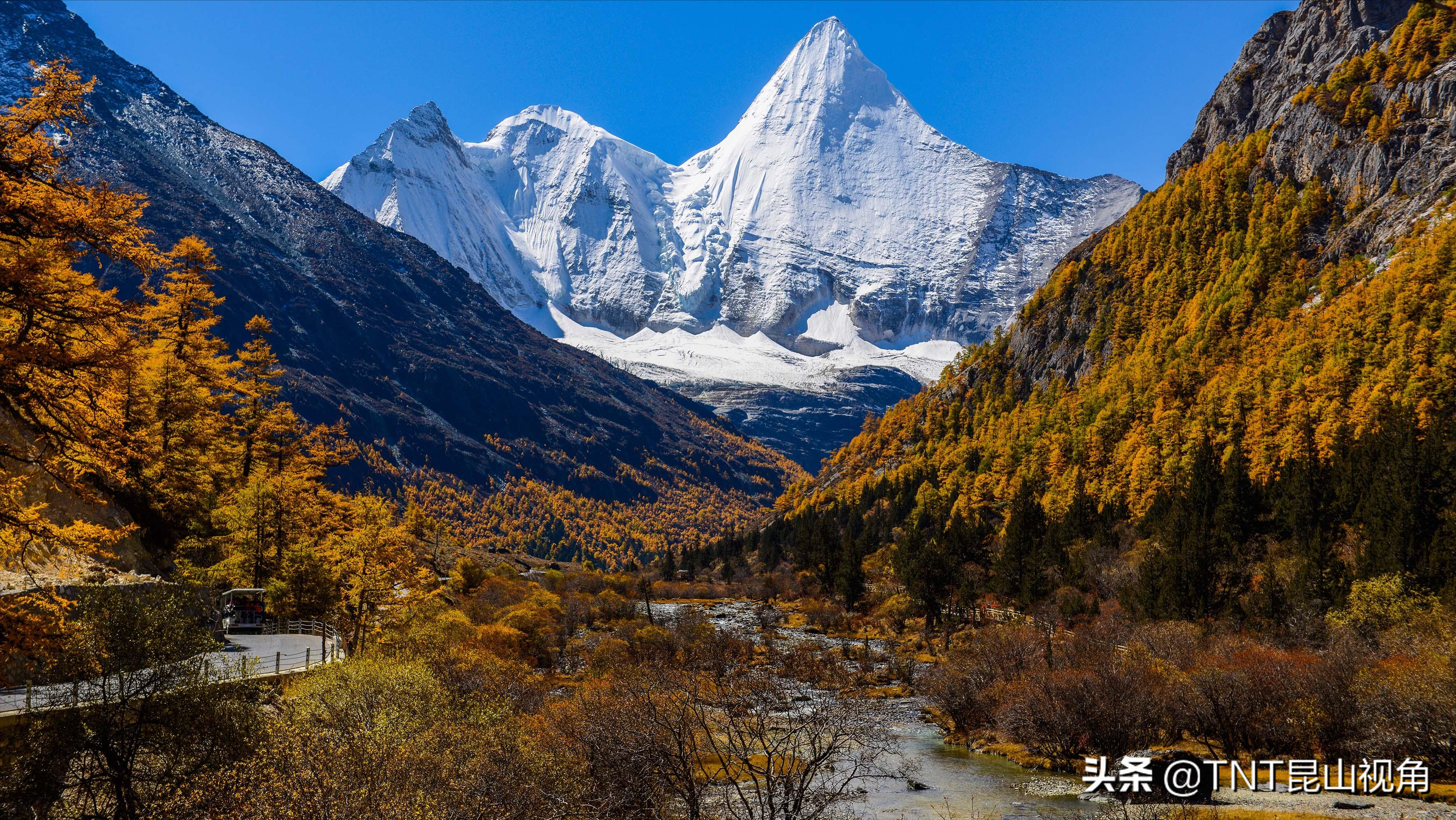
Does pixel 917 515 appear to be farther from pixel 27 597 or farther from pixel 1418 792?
pixel 27 597

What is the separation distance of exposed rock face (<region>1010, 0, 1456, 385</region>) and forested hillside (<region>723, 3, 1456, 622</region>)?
1.11ft

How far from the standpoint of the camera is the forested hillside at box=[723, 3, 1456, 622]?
57.1 meters

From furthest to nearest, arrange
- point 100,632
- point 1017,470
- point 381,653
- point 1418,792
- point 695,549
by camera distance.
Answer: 1. point 695,549
2. point 1017,470
3. point 381,653
4. point 1418,792
5. point 100,632

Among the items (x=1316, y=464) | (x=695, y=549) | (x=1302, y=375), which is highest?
(x=1302, y=375)

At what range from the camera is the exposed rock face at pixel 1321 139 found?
93125mm

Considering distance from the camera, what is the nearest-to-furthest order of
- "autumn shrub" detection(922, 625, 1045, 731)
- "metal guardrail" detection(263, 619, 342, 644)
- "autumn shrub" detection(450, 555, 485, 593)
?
1. "metal guardrail" detection(263, 619, 342, 644)
2. "autumn shrub" detection(922, 625, 1045, 731)
3. "autumn shrub" detection(450, 555, 485, 593)

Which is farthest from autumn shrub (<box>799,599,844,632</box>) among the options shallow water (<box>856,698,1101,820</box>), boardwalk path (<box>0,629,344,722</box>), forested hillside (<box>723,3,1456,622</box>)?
boardwalk path (<box>0,629,344,722</box>)

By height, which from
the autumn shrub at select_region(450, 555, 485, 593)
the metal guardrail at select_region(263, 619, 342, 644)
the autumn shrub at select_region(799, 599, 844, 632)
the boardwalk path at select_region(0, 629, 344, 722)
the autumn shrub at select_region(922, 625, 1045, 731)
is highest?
the boardwalk path at select_region(0, 629, 344, 722)

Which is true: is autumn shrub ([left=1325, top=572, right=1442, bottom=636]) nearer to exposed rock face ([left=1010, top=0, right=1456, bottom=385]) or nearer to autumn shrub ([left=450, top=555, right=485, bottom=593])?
exposed rock face ([left=1010, top=0, right=1456, bottom=385])

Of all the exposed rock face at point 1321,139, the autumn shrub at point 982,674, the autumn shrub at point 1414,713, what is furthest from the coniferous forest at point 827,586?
the exposed rock face at point 1321,139

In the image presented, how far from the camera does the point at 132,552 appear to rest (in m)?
36.2

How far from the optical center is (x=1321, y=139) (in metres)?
110

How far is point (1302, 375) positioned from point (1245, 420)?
21.8ft

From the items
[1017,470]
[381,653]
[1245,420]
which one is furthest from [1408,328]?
[381,653]
